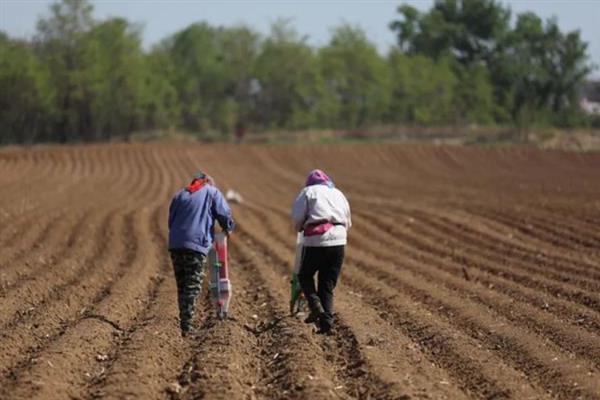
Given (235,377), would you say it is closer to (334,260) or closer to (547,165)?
(334,260)

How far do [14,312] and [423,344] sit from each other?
4497 mm

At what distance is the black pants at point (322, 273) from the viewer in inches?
397

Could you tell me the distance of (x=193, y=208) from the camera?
10.1 m

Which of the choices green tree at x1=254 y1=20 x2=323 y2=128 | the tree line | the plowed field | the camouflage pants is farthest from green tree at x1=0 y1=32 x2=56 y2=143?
the camouflage pants

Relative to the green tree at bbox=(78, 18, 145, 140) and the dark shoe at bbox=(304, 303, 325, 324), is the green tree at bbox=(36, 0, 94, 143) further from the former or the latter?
the dark shoe at bbox=(304, 303, 325, 324)

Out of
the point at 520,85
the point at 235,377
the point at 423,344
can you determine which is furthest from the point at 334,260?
the point at 520,85

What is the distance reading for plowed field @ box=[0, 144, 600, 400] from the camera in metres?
7.82

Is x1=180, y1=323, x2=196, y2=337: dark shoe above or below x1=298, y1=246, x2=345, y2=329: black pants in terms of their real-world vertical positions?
below

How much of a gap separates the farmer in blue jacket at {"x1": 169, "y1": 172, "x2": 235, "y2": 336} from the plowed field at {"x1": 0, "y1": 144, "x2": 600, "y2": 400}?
368mm

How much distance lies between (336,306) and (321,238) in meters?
2.12

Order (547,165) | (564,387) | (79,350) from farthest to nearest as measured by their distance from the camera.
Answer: (547,165) → (79,350) → (564,387)

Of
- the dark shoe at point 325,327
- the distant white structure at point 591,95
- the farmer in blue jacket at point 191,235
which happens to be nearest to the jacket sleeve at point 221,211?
the farmer in blue jacket at point 191,235

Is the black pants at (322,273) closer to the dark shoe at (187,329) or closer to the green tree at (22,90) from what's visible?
the dark shoe at (187,329)

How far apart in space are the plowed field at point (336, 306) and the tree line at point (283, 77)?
4011 cm
